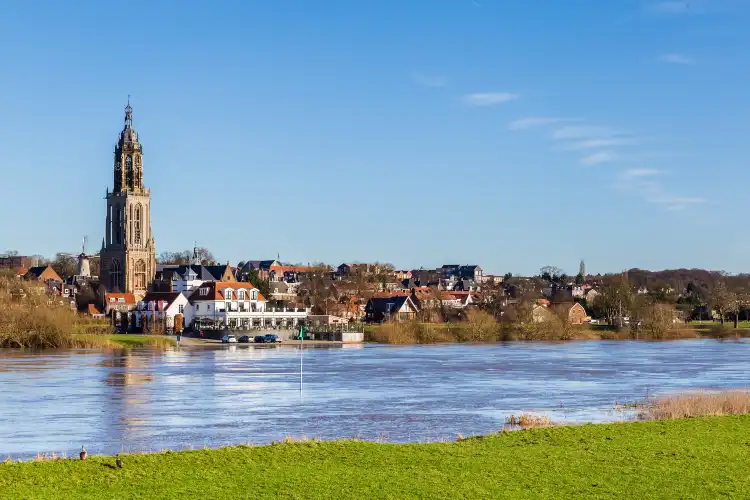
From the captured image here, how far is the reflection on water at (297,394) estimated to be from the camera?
30266 mm

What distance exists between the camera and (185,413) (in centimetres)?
3606

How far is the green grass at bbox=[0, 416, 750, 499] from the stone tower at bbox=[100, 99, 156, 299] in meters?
140

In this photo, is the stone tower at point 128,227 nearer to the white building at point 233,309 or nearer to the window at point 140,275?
the window at point 140,275

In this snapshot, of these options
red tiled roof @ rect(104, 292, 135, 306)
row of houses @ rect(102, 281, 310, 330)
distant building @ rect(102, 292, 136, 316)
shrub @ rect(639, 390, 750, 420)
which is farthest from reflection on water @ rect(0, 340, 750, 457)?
red tiled roof @ rect(104, 292, 135, 306)

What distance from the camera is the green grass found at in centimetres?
1778

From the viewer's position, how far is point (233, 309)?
131 metres

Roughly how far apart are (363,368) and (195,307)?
68694 millimetres

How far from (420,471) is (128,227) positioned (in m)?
152

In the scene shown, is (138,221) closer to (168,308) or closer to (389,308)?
(168,308)

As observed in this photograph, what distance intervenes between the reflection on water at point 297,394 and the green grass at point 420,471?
6050mm

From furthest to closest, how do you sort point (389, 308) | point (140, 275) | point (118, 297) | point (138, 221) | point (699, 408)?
point (138, 221), point (389, 308), point (140, 275), point (118, 297), point (699, 408)

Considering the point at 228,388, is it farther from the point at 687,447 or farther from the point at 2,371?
the point at 687,447

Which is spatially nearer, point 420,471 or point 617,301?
point 420,471

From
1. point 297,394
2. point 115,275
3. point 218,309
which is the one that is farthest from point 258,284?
point 297,394
